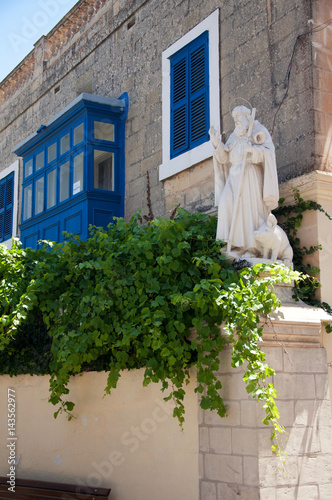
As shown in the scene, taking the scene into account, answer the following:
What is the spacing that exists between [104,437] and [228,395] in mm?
1776

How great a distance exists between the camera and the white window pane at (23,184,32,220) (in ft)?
36.7

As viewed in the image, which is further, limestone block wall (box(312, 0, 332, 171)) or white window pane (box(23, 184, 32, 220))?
white window pane (box(23, 184, 32, 220))

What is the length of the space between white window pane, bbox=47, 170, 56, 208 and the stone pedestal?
221 inches

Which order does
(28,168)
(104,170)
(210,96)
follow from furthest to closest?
1. (28,168)
2. (104,170)
3. (210,96)

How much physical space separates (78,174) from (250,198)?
13.8 feet

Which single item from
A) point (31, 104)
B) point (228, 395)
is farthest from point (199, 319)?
point (31, 104)

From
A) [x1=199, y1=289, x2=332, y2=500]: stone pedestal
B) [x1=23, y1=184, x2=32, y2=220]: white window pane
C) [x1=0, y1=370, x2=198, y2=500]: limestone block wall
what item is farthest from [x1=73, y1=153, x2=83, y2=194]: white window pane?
[x1=199, y1=289, x2=332, y2=500]: stone pedestal

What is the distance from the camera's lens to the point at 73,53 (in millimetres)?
11156

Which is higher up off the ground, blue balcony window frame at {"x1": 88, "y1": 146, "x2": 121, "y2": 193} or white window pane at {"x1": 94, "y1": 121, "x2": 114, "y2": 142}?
white window pane at {"x1": 94, "y1": 121, "x2": 114, "y2": 142}

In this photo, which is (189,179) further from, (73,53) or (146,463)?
(73,53)

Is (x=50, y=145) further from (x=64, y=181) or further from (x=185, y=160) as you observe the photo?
(x=185, y=160)

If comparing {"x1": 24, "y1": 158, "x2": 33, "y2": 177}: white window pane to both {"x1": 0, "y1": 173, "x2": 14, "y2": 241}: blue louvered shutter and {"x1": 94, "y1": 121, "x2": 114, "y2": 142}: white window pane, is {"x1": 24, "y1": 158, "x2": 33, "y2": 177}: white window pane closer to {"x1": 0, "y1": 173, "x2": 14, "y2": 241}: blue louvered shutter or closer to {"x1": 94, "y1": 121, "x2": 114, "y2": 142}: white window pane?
{"x1": 0, "y1": 173, "x2": 14, "y2": 241}: blue louvered shutter

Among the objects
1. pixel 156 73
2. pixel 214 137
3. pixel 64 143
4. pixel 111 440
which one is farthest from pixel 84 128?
pixel 111 440

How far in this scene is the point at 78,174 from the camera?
9.58 m
